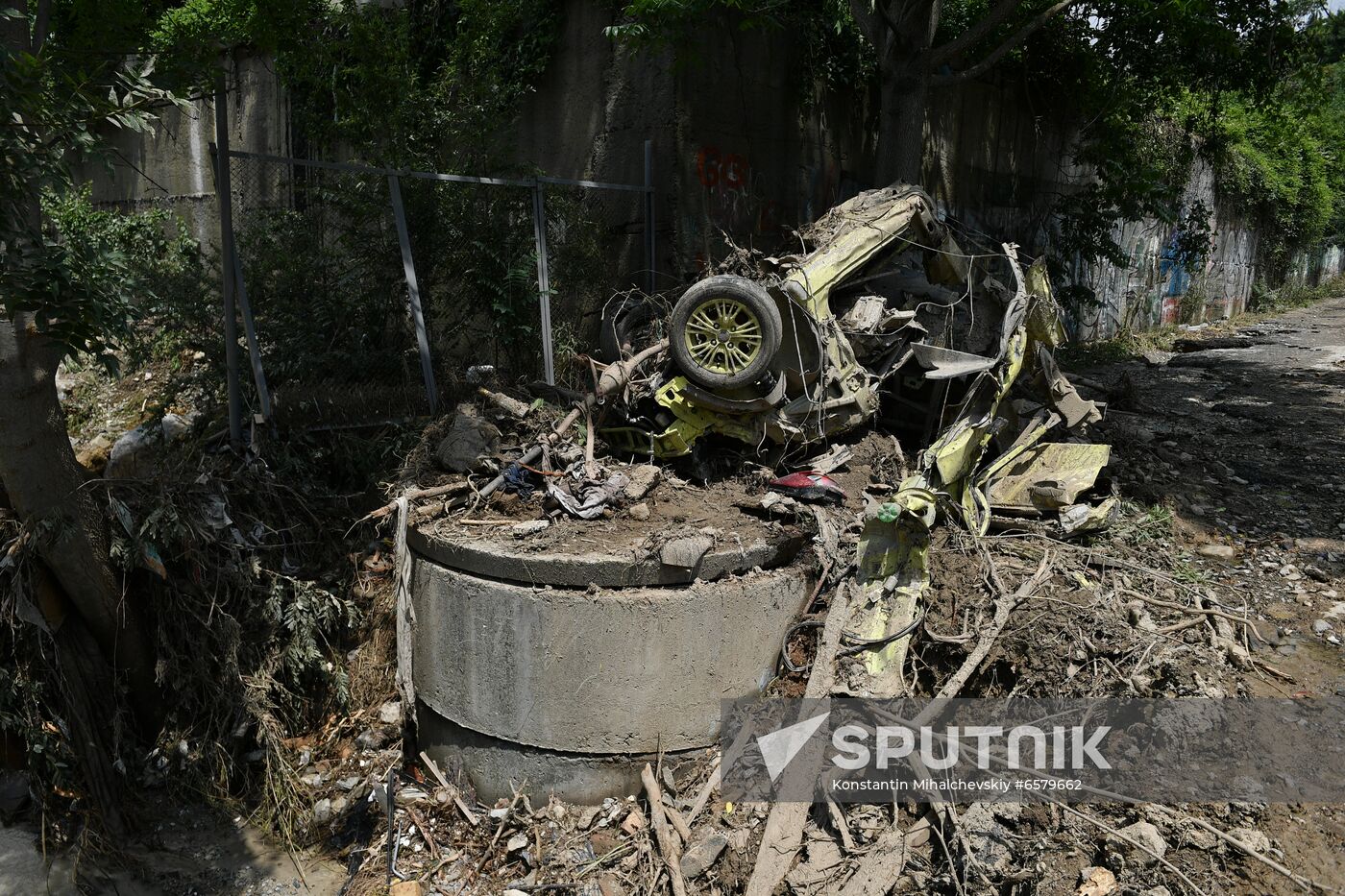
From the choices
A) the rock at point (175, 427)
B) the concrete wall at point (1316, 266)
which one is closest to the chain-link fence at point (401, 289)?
the rock at point (175, 427)

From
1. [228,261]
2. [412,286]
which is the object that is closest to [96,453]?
[228,261]

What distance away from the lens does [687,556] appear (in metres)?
4.65

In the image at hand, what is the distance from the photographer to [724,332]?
529 cm

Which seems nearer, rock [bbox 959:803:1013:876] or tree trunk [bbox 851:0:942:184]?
rock [bbox 959:803:1013:876]

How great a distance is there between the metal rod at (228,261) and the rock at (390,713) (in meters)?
2.01

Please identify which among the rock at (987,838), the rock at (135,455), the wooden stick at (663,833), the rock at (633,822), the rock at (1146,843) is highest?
the rock at (135,455)

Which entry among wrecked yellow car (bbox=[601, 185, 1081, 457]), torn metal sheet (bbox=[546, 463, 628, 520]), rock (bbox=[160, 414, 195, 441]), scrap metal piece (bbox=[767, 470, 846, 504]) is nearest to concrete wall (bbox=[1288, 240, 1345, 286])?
wrecked yellow car (bbox=[601, 185, 1081, 457])

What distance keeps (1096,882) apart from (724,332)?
11.1ft

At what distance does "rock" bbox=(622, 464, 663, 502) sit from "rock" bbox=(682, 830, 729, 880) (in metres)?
2.00

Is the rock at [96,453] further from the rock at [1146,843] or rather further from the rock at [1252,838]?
the rock at [1252,838]

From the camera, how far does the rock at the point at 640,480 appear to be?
211 inches

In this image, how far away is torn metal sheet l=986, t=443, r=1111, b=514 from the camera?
587cm

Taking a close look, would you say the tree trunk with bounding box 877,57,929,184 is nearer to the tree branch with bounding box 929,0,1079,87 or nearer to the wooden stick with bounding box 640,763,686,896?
the tree branch with bounding box 929,0,1079,87

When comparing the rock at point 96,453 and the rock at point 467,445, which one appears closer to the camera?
the rock at point 467,445
